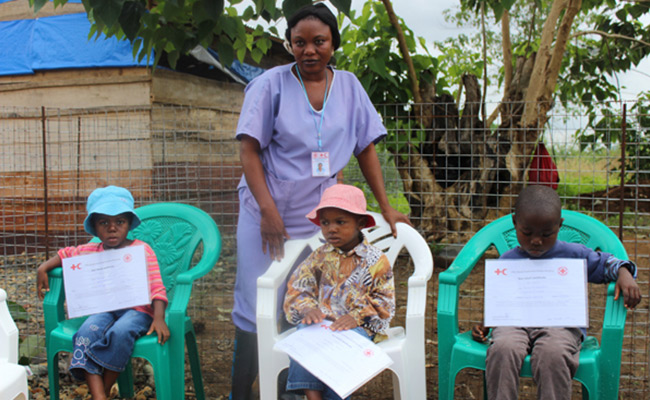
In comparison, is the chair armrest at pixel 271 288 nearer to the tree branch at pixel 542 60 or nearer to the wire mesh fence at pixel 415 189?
the wire mesh fence at pixel 415 189

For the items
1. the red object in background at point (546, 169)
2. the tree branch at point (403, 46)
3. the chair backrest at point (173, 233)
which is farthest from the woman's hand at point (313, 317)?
the tree branch at point (403, 46)

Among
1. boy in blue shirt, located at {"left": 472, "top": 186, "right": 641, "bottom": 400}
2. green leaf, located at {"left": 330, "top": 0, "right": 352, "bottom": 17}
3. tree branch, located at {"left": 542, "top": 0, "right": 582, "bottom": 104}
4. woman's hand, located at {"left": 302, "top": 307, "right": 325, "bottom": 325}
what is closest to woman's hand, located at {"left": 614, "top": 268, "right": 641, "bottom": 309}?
boy in blue shirt, located at {"left": 472, "top": 186, "right": 641, "bottom": 400}

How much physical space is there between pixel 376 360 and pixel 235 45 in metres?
2.52

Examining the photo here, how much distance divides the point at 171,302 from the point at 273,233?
0.74 metres

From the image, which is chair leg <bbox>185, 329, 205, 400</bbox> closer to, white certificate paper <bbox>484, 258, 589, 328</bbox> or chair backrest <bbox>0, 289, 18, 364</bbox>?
chair backrest <bbox>0, 289, 18, 364</bbox>

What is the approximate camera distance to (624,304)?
2.18m

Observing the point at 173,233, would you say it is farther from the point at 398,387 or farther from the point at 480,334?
the point at 480,334

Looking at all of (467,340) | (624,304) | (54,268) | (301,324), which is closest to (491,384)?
(467,340)

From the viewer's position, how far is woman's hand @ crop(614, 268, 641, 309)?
2.14 metres

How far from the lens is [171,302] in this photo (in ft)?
9.14

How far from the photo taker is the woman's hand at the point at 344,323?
2.18m

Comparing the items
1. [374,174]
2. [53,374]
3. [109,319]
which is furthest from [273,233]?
[53,374]

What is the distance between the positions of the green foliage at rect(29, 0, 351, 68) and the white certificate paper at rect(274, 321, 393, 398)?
1.46m

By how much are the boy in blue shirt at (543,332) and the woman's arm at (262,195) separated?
91 centimetres
